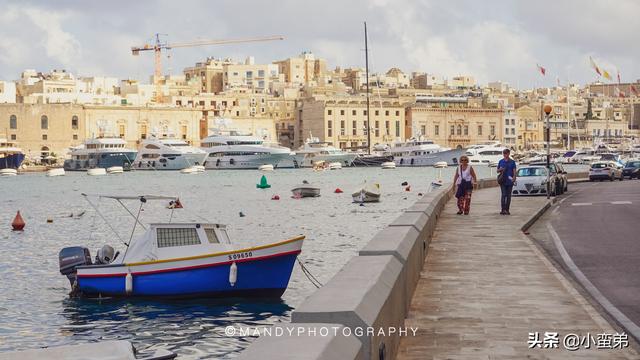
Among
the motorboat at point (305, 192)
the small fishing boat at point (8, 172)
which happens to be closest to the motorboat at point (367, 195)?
the motorboat at point (305, 192)

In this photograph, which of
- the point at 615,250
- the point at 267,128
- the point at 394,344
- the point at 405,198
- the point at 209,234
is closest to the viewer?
the point at 394,344

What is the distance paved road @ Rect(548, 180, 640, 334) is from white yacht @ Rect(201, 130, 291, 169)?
11038cm

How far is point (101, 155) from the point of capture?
146375 mm

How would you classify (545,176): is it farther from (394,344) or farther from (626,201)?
(394,344)

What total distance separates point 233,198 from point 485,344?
67.0 m

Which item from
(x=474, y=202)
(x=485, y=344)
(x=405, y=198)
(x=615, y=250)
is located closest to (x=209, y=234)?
(x=615, y=250)

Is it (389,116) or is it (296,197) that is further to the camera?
(389,116)

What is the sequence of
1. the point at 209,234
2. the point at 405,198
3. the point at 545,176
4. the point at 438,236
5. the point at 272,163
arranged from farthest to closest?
the point at 272,163 → the point at 405,198 → the point at 545,176 → the point at 209,234 → the point at 438,236

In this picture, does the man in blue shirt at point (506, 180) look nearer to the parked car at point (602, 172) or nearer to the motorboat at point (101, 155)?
the parked car at point (602, 172)

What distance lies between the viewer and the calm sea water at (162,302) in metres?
18.9

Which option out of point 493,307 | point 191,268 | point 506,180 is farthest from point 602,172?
point 493,307

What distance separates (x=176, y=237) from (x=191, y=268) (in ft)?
3.21

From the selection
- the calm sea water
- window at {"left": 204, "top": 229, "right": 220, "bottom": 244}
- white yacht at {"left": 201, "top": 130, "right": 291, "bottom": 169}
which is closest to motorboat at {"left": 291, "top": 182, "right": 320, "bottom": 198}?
the calm sea water

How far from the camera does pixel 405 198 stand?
68.4 meters
